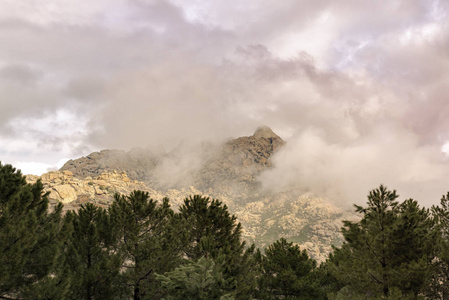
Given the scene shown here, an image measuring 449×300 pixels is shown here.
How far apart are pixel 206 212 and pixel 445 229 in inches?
790

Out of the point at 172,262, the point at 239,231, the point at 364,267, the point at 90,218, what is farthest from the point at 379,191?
the point at 90,218

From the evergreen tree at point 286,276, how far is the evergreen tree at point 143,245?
12.5 m

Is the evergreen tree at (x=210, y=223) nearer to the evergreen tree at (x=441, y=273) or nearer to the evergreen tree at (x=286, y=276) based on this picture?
the evergreen tree at (x=286, y=276)

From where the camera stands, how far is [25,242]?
1340cm

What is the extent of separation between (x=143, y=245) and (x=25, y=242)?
8.96 metres

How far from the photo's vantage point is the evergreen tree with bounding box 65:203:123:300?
715 inches

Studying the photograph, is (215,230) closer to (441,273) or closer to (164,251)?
(164,251)

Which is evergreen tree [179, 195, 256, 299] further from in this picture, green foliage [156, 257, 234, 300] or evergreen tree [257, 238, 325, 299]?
green foliage [156, 257, 234, 300]

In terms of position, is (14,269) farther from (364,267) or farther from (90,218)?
(364,267)

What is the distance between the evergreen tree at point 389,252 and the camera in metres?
15.8

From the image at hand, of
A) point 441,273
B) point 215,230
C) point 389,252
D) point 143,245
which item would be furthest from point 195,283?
point 441,273

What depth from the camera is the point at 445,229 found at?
21016mm

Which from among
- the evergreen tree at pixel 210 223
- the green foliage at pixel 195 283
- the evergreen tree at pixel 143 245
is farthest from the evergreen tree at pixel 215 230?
the green foliage at pixel 195 283

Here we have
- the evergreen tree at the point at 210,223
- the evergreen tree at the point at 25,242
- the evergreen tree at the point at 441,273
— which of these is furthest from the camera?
the evergreen tree at the point at 210,223
